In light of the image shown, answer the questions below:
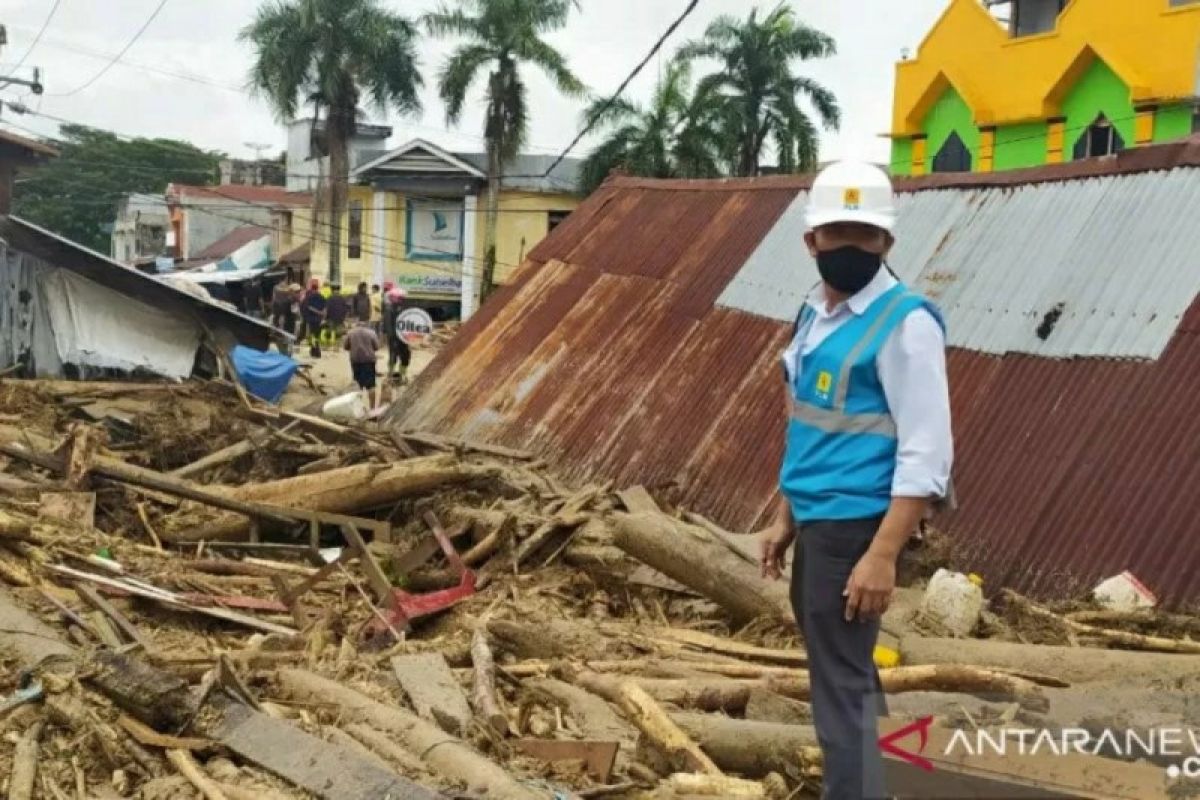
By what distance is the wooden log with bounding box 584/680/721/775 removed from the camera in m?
4.60

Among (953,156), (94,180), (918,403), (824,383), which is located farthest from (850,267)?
(94,180)

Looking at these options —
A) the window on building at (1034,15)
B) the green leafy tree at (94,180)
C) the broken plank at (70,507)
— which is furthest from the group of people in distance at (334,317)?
the green leafy tree at (94,180)

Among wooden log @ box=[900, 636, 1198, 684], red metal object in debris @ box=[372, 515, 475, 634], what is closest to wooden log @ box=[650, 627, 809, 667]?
wooden log @ box=[900, 636, 1198, 684]

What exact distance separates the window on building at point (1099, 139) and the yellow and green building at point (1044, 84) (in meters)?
0.02

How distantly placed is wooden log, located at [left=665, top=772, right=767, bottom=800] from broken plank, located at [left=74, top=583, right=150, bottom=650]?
3.37 meters

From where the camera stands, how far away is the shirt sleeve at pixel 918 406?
3418mm

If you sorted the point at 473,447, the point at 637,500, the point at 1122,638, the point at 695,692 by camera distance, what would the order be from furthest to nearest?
the point at 473,447
the point at 637,500
the point at 1122,638
the point at 695,692

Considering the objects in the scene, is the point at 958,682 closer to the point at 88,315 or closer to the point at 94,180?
the point at 88,315

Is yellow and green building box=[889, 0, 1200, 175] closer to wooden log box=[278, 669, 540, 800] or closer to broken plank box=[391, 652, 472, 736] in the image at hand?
broken plank box=[391, 652, 472, 736]

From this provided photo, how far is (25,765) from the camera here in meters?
4.84

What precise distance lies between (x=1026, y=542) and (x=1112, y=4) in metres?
21.2

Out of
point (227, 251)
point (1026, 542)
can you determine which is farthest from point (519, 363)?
point (227, 251)

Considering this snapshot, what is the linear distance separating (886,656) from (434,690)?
197cm

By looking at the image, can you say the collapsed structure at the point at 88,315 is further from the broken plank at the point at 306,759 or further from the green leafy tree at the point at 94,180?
the green leafy tree at the point at 94,180
